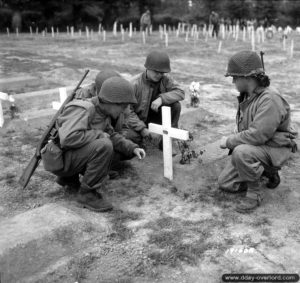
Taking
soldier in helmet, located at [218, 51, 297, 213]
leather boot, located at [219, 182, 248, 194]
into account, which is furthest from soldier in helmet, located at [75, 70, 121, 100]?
leather boot, located at [219, 182, 248, 194]

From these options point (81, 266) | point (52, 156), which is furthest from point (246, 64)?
point (81, 266)

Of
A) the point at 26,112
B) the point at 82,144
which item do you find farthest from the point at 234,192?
the point at 26,112

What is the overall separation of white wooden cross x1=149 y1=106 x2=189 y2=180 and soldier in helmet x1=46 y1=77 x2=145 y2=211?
61 centimetres

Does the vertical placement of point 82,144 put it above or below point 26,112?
above

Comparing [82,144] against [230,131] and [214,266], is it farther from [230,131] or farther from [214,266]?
[230,131]

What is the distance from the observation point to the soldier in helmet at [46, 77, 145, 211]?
139 inches

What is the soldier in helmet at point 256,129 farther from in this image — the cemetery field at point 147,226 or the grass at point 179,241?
the grass at point 179,241

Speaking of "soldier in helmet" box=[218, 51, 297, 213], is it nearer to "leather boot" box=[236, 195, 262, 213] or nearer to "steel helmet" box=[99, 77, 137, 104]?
"leather boot" box=[236, 195, 262, 213]

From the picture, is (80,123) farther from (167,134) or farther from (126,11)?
(126,11)

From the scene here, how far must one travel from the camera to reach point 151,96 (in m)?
5.04

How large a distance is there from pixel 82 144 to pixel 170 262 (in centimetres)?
122

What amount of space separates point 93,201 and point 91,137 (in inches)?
22.5

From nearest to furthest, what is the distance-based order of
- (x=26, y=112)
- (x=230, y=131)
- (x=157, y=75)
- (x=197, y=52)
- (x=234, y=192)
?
(x=234, y=192) → (x=157, y=75) → (x=230, y=131) → (x=26, y=112) → (x=197, y=52)

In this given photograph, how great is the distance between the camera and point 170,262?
2.99 m
